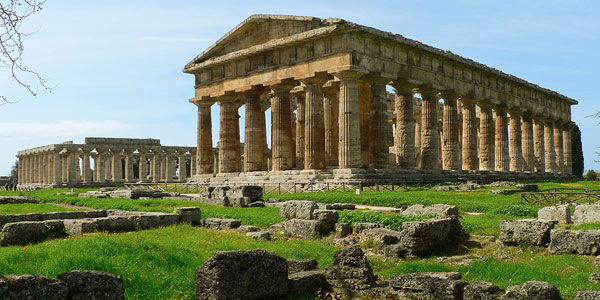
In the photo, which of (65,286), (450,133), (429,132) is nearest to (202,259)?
(65,286)

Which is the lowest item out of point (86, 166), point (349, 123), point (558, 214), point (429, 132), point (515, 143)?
point (558, 214)

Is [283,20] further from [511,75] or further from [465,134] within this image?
[511,75]

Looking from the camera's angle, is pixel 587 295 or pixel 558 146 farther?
pixel 558 146

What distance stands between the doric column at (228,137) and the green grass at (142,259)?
28219 millimetres

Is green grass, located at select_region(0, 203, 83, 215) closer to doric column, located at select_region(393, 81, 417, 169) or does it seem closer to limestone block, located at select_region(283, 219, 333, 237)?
limestone block, located at select_region(283, 219, 333, 237)

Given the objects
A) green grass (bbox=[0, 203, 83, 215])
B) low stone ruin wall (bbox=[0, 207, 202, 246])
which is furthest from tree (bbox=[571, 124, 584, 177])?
green grass (bbox=[0, 203, 83, 215])

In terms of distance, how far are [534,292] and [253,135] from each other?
32356mm

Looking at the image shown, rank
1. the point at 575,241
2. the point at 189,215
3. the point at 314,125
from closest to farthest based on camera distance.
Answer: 1. the point at 575,241
2. the point at 189,215
3. the point at 314,125

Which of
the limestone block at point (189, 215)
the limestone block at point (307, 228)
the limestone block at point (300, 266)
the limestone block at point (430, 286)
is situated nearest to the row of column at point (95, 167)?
the limestone block at point (189, 215)

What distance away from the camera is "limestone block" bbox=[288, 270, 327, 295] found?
9.12 metres

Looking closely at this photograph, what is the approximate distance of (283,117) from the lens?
37.3 meters

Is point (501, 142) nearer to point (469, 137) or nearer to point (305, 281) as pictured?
point (469, 137)

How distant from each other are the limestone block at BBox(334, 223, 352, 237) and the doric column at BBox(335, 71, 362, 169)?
1663cm

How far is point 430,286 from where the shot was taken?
29.4 ft
